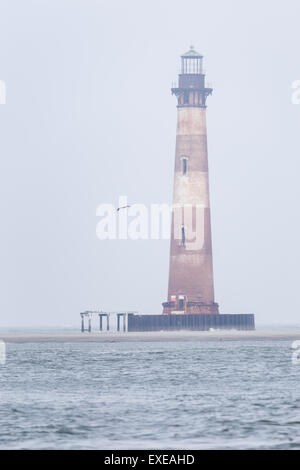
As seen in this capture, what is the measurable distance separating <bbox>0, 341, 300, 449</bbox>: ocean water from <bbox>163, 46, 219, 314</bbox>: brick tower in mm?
25334

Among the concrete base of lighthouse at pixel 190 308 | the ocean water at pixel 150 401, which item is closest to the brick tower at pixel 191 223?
the concrete base of lighthouse at pixel 190 308

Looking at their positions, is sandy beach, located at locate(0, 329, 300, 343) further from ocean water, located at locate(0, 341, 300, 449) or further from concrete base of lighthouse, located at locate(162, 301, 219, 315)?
ocean water, located at locate(0, 341, 300, 449)

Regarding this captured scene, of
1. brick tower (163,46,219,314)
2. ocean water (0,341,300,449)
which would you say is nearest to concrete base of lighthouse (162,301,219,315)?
brick tower (163,46,219,314)

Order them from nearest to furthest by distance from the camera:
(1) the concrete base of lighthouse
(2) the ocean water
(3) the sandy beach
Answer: (2) the ocean water < (3) the sandy beach < (1) the concrete base of lighthouse

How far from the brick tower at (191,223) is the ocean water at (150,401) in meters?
25.3

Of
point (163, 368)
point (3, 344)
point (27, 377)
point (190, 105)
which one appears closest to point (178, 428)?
point (27, 377)

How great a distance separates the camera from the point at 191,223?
362 feet

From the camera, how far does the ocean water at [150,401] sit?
41000 millimetres

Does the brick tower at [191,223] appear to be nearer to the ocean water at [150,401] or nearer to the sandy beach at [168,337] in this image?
the sandy beach at [168,337]

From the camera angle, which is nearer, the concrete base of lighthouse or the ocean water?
the ocean water

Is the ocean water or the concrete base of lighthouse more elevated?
the concrete base of lighthouse

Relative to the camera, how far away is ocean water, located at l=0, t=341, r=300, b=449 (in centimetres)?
4100

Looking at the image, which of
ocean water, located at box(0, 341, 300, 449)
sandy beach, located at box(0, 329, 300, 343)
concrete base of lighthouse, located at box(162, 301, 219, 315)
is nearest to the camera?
ocean water, located at box(0, 341, 300, 449)
